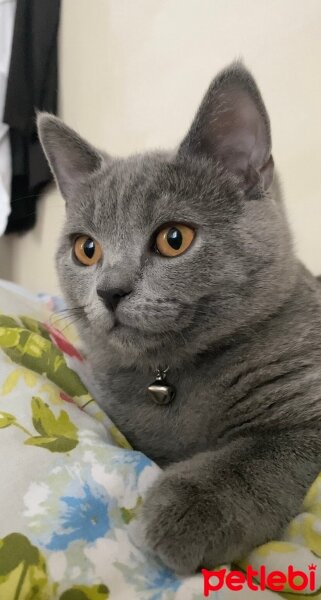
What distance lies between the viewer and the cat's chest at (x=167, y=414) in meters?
0.75

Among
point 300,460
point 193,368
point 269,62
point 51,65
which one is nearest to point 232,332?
point 193,368

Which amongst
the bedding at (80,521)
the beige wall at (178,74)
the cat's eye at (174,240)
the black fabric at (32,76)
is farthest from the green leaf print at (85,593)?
the black fabric at (32,76)

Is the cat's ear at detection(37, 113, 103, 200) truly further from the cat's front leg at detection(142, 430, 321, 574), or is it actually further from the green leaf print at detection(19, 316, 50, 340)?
the cat's front leg at detection(142, 430, 321, 574)

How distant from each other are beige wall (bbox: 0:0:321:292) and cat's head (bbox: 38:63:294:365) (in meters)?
0.57

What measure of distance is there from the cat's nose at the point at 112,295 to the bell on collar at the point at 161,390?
15cm

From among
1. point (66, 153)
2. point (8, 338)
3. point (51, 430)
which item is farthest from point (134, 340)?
point (66, 153)

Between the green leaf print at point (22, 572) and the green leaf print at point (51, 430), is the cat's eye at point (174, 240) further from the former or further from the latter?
the green leaf print at point (22, 572)

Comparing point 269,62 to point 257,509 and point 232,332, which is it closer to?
point 232,332

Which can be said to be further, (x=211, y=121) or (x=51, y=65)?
(x=51, y=65)

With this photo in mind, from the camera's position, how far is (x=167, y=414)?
2.56 feet

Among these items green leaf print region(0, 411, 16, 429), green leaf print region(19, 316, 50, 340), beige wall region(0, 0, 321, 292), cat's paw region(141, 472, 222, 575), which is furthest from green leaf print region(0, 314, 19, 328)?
beige wall region(0, 0, 321, 292)

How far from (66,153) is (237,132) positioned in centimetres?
37

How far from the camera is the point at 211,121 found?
794 millimetres

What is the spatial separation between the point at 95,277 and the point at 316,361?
367 millimetres
